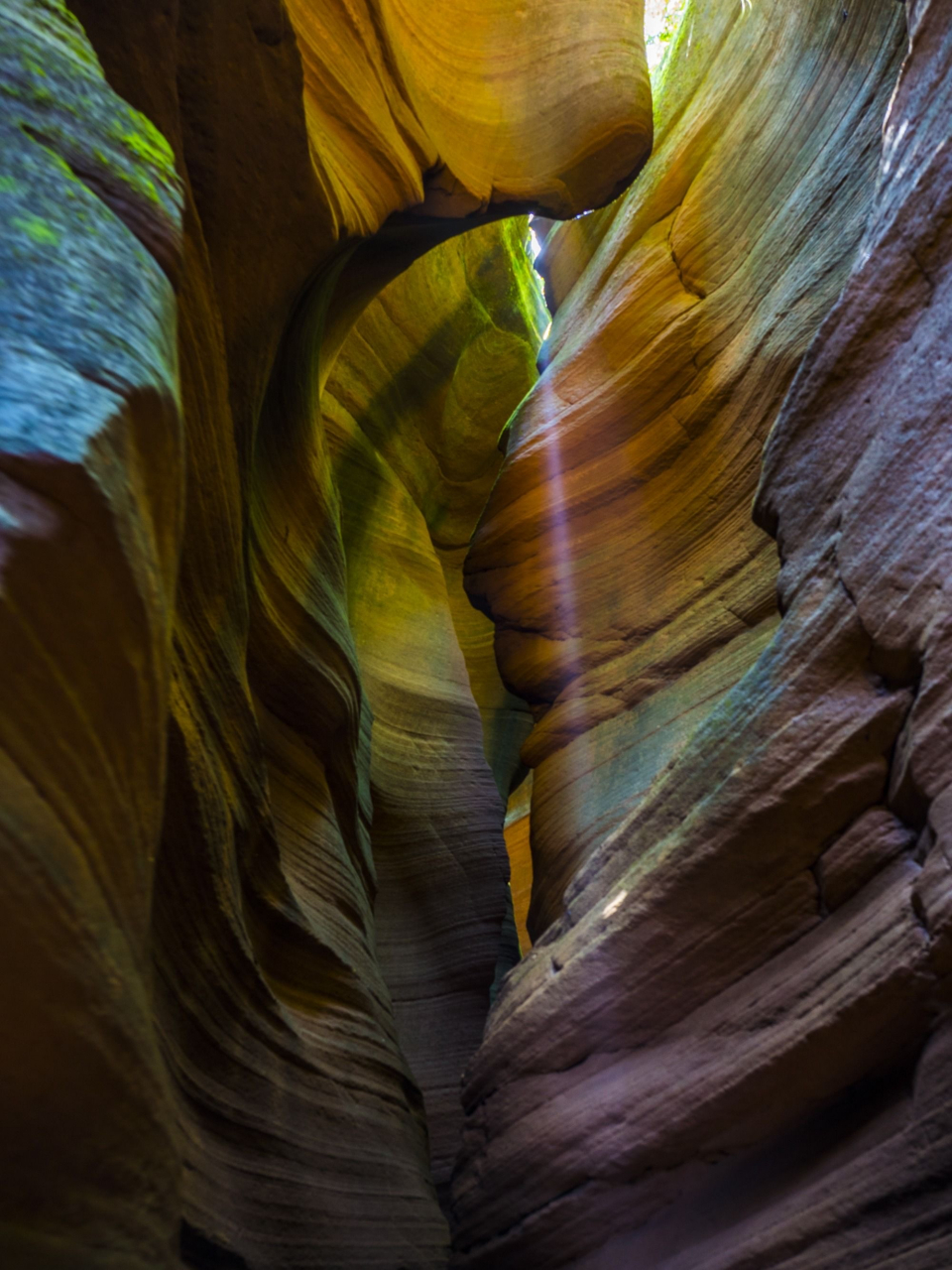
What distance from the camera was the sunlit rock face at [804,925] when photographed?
394 centimetres

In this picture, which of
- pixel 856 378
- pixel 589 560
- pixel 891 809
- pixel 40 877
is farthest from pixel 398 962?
pixel 40 877

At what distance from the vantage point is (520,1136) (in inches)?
206

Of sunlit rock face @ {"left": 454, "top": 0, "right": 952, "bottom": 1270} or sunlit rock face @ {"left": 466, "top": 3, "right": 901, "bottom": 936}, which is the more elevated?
sunlit rock face @ {"left": 466, "top": 3, "right": 901, "bottom": 936}

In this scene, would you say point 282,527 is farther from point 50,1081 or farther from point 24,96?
point 50,1081

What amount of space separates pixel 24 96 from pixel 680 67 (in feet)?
31.8

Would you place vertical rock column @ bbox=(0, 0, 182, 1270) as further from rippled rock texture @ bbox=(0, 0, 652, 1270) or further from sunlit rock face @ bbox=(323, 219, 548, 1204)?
sunlit rock face @ bbox=(323, 219, 548, 1204)

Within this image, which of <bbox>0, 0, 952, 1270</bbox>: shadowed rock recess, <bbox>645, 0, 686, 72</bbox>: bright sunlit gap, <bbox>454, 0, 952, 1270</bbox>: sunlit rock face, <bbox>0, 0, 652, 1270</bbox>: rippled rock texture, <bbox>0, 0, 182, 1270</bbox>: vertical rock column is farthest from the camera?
<bbox>645, 0, 686, 72</bbox>: bright sunlit gap

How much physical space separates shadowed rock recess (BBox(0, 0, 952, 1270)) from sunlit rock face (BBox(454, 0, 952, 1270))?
25 millimetres

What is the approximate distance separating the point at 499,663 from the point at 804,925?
5.49m

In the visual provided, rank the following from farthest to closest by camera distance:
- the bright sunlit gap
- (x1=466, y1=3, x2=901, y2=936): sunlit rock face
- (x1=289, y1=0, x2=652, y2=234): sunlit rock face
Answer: the bright sunlit gap
(x1=466, y1=3, x2=901, y2=936): sunlit rock face
(x1=289, y1=0, x2=652, y2=234): sunlit rock face

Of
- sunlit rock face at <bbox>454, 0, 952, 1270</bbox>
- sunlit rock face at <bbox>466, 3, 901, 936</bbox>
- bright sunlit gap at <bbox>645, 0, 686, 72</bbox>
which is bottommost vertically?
sunlit rock face at <bbox>454, 0, 952, 1270</bbox>

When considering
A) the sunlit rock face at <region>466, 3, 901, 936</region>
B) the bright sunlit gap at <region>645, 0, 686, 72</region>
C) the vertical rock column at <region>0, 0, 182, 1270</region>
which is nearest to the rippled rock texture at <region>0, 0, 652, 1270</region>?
the vertical rock column at <region>0, 0, 182, 1270</region>

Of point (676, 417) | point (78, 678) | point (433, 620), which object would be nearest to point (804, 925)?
point (78, 678)

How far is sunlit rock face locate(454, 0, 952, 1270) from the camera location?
3.94 m
